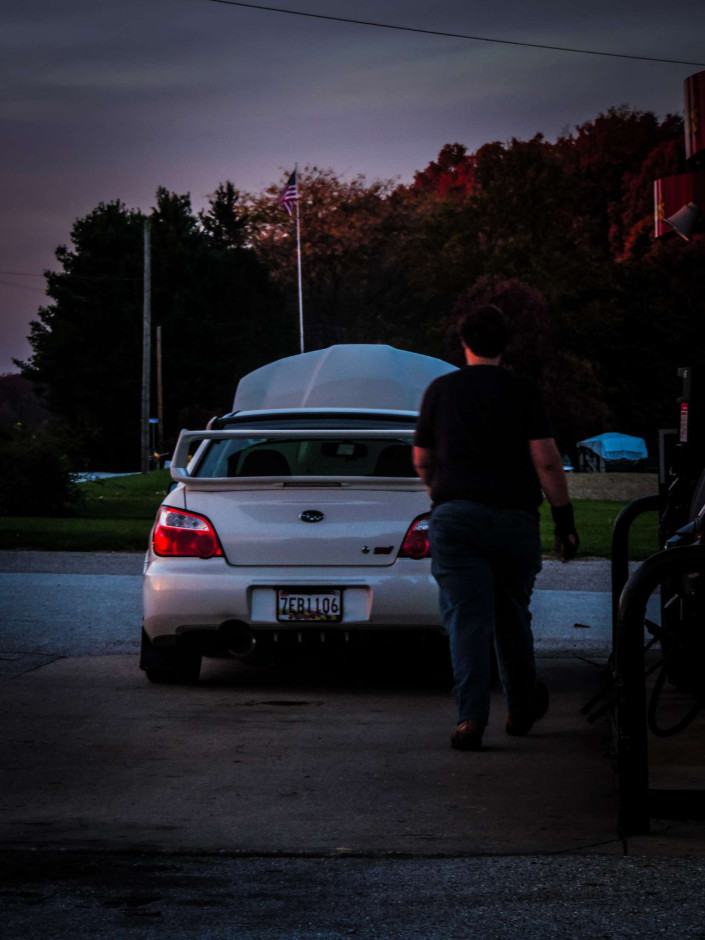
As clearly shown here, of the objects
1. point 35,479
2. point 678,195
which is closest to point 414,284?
point 35,479

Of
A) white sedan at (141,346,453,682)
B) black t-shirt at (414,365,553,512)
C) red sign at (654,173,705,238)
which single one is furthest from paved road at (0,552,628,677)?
red sign at (654,173,705,238)

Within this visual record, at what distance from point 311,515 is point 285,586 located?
417 millimetres

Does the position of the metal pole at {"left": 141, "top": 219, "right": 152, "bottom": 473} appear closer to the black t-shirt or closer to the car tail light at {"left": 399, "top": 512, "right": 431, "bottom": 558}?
the car tail light at {"left": 399, "top": 512, "right": 431, "bottom": 558}

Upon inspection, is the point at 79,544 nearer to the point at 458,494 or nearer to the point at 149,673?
the point at 149,673

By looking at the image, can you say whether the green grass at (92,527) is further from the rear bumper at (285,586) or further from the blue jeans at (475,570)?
the blue jeans at (475,570)

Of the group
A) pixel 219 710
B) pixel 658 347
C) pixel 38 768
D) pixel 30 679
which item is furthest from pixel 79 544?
pixel 658 347

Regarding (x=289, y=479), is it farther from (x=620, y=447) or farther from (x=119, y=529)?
(x=620, y=447)

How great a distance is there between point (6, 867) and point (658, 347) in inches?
2475

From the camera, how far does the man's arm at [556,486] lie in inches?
239

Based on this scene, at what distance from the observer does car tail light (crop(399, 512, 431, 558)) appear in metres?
7.59

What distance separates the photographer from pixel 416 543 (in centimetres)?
761

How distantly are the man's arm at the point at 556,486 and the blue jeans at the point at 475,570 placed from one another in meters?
0.12

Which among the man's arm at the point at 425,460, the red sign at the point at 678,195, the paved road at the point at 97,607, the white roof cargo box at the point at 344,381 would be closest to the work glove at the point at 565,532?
the man's arm at the point at 425,460

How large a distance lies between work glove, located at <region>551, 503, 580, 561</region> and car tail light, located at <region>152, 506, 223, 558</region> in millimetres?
2112
